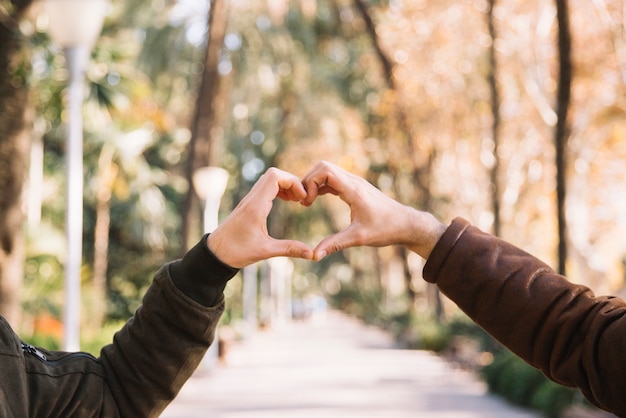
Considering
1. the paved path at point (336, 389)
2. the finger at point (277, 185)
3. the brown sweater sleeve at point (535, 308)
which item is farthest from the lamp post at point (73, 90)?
the brown sweater sleeve at point (535, 308)

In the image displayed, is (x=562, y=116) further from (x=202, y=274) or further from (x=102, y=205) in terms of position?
(x=102, y=205)

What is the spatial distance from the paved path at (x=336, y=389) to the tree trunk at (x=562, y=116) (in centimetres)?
239

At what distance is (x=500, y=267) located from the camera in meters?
1.53

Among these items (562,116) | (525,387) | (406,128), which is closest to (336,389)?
(525,387)

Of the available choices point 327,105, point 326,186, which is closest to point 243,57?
point 327,105

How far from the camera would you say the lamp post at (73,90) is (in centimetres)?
840

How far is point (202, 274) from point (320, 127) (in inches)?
1474

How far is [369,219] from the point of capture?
1534 mm

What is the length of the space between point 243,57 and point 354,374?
1508cm

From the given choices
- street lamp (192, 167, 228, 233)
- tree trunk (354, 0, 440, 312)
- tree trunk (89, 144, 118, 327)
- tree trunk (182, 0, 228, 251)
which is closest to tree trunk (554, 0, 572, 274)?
tree trunk (182, 0, 228, 251)

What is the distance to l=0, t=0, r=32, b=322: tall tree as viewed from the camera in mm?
9023

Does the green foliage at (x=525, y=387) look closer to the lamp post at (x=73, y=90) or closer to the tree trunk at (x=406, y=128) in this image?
the lamp post at (x=73, y=90)

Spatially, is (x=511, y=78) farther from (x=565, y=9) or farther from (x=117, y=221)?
(x=565, y=9)

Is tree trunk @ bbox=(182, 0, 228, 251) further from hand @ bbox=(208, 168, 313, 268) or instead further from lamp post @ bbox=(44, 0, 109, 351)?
hand @ bbox=(208, 168, 313, 268)
